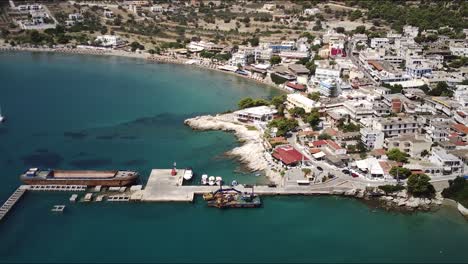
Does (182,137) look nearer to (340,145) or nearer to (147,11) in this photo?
(340,145)

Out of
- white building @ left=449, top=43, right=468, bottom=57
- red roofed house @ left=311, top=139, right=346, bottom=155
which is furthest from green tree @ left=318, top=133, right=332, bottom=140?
white building @ left=449, top=43, right=468, bottom=57

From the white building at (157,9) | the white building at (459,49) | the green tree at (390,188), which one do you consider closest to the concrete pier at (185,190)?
the green tree at (390,188)

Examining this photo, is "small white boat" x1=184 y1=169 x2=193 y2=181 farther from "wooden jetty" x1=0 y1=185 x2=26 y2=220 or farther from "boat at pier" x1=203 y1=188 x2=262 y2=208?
"wooden jetty" x1=0 y1=185 x2=26 y2=220

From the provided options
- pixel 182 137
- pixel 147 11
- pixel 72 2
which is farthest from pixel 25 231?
pixel 72 2

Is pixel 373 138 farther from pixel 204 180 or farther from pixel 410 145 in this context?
pixel 204 180

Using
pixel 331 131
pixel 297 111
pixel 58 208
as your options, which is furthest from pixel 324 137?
pixel 58 208

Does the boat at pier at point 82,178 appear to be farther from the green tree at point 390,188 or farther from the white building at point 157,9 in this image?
the white building at point 157,9
